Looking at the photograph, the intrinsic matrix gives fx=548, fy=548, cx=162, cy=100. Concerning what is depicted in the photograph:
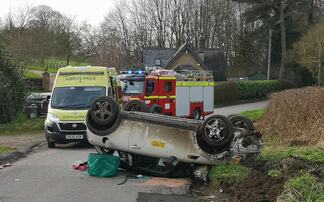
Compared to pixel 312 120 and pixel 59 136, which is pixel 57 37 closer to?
pixel 59 136

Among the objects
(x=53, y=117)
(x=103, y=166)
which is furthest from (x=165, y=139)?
(x=53, y=117)

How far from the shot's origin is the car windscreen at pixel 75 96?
1758 centimetres

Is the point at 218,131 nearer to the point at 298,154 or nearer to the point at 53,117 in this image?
the point at 298,154

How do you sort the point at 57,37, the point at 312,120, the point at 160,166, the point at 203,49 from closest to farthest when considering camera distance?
the point at 160,166 → the point at 312,120 → the point at 57,37 → the point at 203,49

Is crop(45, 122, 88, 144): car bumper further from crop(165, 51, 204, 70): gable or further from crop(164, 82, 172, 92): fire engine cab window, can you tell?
crop(165, 51, 204, 70): gable

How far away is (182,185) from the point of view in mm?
9992

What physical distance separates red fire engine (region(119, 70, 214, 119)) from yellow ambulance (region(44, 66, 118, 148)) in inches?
221

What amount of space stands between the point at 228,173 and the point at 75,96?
30.2ft

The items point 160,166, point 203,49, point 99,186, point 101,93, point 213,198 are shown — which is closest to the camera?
point 213,198

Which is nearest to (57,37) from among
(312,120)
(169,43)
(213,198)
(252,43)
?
(169,43)

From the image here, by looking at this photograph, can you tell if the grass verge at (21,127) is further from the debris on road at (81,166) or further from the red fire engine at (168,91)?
the debris on road at (81,166)

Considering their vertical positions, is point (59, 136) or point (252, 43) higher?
point (252, 43)

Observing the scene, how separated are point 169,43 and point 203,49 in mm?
7138

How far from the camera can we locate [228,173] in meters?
9.68
